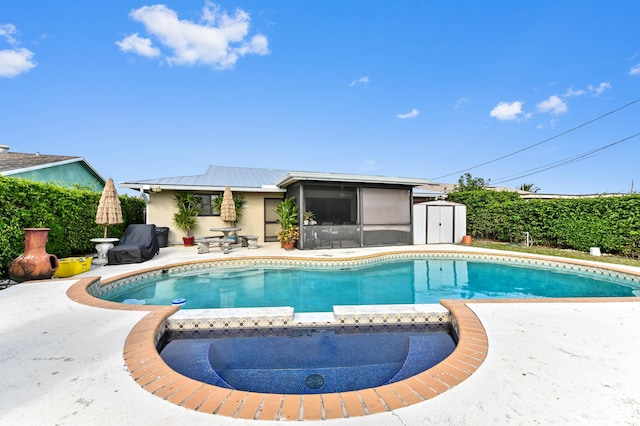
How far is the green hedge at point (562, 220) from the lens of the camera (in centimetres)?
840

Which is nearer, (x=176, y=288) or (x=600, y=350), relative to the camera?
(x=600, y=350)

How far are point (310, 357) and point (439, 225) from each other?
1074 centimetres

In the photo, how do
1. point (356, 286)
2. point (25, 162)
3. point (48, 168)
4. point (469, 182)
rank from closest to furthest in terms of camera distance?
point (356, 286) < point (25, 162) < point (48, 168) < point (469, 182)

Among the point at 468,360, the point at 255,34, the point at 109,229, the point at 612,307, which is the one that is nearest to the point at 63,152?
the point at 109,229

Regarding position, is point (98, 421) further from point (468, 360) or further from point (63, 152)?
point (63, 152)

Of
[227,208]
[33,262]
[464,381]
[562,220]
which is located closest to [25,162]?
[227,208]

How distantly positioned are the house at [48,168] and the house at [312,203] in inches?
121

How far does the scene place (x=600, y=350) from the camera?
2414 mm

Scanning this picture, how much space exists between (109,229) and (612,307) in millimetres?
12700

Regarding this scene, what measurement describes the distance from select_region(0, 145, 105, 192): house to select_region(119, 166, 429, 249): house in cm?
308

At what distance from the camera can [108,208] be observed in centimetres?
752

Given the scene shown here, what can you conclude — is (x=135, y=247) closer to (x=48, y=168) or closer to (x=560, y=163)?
(x=48, y=168)

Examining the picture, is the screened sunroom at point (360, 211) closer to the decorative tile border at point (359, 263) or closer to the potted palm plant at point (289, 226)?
the potted palm plant at point (289, 226)

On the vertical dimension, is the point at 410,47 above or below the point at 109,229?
above
